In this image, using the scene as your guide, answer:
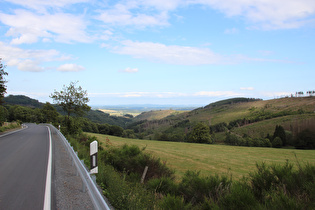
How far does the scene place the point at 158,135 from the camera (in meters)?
74.4

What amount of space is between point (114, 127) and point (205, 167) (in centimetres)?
6949

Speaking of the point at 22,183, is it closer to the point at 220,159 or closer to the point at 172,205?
the point at 172,205

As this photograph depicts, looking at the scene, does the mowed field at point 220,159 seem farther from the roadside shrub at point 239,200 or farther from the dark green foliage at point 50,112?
the dark green foliage at point 50,112

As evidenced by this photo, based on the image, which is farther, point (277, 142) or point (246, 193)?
point (277, 142)

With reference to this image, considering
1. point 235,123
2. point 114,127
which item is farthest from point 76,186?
point 235,123

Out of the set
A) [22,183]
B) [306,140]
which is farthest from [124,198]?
[306,140]

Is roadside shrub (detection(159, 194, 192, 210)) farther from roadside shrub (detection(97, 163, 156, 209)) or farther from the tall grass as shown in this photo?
roadside shrub (detection(97, 163, 156, 209))

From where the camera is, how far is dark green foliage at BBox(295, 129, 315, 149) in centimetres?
5209

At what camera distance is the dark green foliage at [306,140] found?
52.1 meters

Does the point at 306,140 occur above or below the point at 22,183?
below

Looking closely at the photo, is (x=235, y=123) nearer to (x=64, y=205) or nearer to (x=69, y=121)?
(x=69, y=121)

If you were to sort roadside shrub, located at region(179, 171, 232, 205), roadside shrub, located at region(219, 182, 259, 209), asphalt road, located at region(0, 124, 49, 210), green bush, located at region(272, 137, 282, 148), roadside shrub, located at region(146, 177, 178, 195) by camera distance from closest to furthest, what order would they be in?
roadside shrub, located at region(219, 182, 259, 209) < asphalt road, located at region(0, 124, 49, 210) < roadside shrub, located at region(179, 171, 232, 205) < roadside shrub, located at region(146, 177, 178, 195) < green bush, located at region(272, 137, 282, 148)

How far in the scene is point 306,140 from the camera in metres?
52.8

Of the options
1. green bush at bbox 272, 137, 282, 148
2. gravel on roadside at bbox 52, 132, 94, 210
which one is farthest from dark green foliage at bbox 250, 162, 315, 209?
green bush at bbox 272, 137, 282, 148
